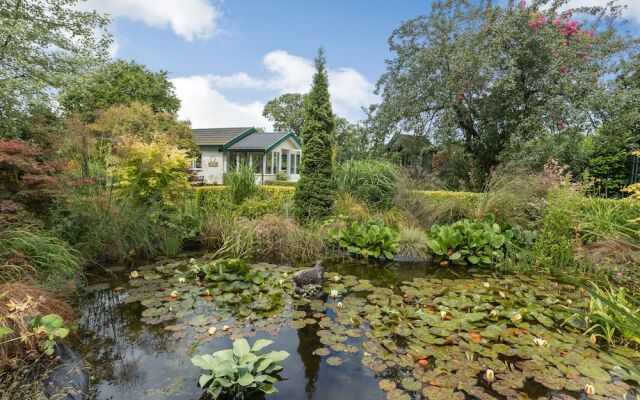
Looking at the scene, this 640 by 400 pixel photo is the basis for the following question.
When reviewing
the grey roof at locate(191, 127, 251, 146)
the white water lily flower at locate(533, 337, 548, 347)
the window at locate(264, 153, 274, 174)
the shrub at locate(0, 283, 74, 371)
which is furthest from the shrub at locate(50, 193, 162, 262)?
the grey roof at locate(191, 127, 251, 146)

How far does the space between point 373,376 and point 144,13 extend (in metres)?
6.64

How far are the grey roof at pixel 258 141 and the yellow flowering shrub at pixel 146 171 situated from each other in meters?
11.9

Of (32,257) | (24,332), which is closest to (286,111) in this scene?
(32,257)

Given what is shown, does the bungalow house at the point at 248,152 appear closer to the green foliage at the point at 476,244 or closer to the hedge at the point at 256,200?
the hedge at the point at 256,200

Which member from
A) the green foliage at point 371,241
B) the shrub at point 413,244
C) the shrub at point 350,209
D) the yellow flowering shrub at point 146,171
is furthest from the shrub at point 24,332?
the shrub at point 350,209

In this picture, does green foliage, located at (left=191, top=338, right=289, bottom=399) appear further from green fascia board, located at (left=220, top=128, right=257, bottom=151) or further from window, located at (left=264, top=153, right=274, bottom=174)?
green fascia board, located at (left=220, top=128, right=257, bottom=151)

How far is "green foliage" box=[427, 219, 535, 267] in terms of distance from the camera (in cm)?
532

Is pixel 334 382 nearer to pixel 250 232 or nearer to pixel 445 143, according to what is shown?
pixel 250 232

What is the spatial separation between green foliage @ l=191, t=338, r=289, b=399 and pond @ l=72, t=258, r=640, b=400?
150 millimetres

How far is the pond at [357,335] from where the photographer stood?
2.31 m

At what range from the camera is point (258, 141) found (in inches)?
758

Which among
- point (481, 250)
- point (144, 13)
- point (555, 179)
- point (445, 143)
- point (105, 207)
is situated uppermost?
point (144, 13)

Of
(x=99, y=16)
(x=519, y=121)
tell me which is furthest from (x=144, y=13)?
(x=519, y=121)

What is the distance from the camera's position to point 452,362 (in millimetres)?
2527
